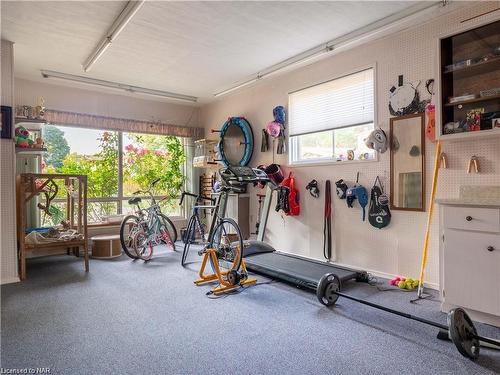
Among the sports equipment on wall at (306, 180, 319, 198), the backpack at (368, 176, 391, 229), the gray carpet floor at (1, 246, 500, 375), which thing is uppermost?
the sports equipment on wall at (306, 180, 319, 198)

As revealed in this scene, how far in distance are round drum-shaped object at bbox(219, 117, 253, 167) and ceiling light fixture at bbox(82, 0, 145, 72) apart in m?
2.28

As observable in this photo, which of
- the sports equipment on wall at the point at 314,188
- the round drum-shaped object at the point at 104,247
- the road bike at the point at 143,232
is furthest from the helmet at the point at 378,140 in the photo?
the round drum-shaped object at the point at 104,247

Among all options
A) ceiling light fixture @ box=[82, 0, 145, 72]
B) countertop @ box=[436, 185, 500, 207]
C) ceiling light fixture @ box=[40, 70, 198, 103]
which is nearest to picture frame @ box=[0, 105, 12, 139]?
ceiling light fixture @ box=[82, 0, 145, 72]

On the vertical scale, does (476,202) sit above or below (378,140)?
below

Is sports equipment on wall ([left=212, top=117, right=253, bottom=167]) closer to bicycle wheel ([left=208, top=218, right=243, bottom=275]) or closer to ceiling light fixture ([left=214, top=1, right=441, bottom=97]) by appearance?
ceiling light fixture ([left=214, top=1, right=441, bottom=97])

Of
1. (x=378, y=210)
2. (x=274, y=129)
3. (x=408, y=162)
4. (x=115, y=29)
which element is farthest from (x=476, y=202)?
(x=115, y=29)

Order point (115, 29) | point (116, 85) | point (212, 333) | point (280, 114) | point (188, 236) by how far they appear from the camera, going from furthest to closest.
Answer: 1. point (116, 85)
2. point (280, 114)
3. point (188, 236)
4. point (115, 29)
5. point (212, 333)

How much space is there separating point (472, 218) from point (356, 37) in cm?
230

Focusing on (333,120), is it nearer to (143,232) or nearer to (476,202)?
(476,202)

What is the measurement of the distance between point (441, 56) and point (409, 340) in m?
2.47

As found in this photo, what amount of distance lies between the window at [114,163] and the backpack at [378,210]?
3888 millimetres

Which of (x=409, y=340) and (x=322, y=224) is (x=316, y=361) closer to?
(x=409, y=340)

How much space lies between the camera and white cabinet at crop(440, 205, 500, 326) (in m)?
2.31

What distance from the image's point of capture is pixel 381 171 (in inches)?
145
